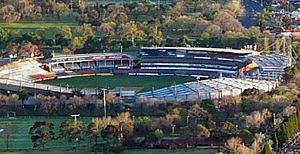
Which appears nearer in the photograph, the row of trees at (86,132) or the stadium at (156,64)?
the row of trees at (86,132)

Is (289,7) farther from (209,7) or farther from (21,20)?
(21,20)

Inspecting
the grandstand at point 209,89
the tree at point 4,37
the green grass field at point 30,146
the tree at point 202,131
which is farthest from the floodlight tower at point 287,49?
the tree at point 4,37

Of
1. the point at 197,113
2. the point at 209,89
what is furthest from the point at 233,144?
the point at 209,89

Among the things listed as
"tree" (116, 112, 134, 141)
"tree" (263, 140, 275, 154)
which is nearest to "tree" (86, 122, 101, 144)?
"tree" (116, 112, 134, 141)

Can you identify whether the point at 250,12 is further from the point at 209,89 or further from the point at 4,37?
the point at 209,89

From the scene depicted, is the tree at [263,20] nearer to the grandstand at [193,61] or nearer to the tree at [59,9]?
the grandstand at [193,61]

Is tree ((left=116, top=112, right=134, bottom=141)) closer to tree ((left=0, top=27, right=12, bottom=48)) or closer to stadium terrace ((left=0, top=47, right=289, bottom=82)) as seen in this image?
→ stadium terrace ((left=0, top=47, right=289, bottom=82))

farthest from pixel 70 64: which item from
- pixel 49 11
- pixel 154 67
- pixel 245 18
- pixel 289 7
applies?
pixel 289 7
